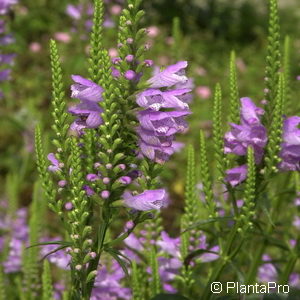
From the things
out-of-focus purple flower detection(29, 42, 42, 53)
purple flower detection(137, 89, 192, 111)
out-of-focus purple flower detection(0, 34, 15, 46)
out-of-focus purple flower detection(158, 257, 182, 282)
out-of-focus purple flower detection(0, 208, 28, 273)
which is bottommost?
out-of-focus purple flower detection(0, 208, 28, 273)

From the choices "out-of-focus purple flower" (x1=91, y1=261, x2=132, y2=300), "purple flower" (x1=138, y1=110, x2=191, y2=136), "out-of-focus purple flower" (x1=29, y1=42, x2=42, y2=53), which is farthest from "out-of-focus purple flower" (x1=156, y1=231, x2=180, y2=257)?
"out-of-focus purple flower" (x1=29, y1=42, x2=42, y2=53)

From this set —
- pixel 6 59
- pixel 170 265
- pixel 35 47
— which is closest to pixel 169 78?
pixel 170 265

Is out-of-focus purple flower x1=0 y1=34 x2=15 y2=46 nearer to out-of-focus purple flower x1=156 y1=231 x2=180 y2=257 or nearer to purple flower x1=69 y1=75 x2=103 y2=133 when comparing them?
out-of-focus purple flower x1=156 y1=231 x2=180 y2=257

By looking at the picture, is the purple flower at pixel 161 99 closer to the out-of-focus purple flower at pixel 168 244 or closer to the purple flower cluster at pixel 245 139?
the purple flower cluster at pixel 245 139

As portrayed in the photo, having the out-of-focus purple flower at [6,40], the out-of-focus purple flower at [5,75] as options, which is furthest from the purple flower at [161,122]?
the out-of-focus purple flower at [5,75]

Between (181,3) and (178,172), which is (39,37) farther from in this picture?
(178,172)

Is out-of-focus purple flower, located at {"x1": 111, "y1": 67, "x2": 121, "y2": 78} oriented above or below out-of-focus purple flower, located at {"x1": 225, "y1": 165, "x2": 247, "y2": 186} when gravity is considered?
above

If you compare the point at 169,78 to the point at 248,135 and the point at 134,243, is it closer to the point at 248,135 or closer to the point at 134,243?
the point at 248,135
